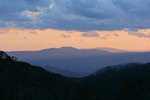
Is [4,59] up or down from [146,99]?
up

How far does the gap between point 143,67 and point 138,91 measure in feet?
22.4

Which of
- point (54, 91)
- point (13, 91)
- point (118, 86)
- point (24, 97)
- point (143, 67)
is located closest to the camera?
point (24, 97)

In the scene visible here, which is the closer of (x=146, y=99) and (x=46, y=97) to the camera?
(x=46, y=97)

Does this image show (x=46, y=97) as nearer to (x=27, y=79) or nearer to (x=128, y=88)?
(x=27, y=79)

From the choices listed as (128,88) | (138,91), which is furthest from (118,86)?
(138,91)

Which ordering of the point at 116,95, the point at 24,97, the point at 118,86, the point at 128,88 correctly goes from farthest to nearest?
the point at 118,86 → the point at 128,88 → the point at 116,95 → the point at 24,97

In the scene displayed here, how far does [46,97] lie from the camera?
8758 millimetres

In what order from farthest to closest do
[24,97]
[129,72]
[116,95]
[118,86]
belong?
[129,72] < [118,86] < [116,95] < [24,97]

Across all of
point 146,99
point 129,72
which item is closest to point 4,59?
point 129,72

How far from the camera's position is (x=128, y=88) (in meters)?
12.0

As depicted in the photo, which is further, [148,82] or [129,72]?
[129,72]

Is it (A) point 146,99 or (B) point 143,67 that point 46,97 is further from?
(B) point 143,67

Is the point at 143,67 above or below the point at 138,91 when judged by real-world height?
above

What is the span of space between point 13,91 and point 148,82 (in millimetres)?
7200
